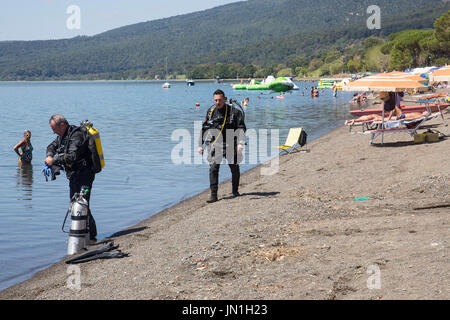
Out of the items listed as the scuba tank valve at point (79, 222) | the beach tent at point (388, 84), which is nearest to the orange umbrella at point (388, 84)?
the beach tent at point (388, 84)

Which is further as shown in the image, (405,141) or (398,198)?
(405,141)

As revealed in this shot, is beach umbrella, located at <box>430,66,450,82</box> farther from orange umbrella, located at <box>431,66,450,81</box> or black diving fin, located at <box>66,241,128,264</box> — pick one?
black diving fin, located at <box>66,241,128,264</box>

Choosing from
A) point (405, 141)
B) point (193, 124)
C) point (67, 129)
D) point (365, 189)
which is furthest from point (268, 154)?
point (193, 124)

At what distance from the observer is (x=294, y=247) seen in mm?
7051

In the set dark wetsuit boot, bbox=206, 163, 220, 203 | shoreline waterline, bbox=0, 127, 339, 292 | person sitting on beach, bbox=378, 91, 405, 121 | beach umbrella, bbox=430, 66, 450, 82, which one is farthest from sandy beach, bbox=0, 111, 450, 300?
beach umbrella, bbox=430, 66, 450, 82

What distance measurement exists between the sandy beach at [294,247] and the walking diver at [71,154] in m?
1.27

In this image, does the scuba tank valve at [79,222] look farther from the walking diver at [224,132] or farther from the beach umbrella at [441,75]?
the beach umbrella at [441,75]

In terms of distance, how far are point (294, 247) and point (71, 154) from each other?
3.49m

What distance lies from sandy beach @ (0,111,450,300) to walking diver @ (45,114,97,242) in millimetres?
1271

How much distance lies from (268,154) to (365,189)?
10.3 metres

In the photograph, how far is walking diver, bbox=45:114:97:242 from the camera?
26.4 feet

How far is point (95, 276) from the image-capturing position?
6.82 meters
